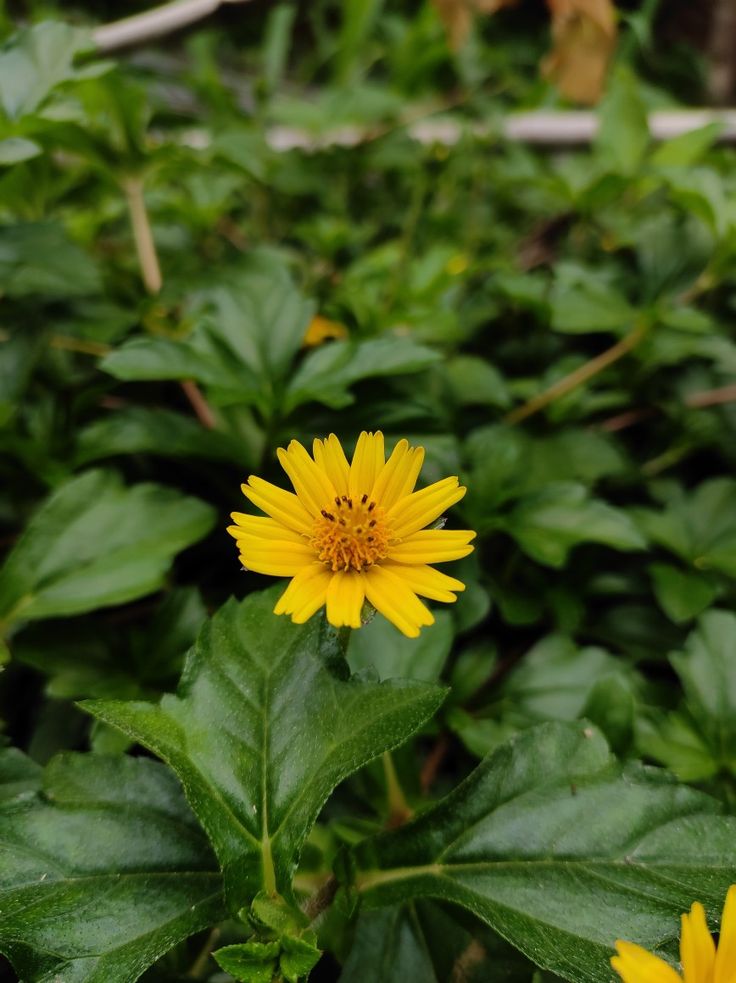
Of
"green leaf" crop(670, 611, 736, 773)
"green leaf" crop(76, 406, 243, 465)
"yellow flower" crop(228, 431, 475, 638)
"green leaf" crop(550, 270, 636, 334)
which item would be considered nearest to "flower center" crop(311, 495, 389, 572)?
"yellow flower" crop(228, 431, 475, 638)

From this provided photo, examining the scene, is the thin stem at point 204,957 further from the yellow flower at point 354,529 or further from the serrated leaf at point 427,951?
the yellow flower at point 354,529

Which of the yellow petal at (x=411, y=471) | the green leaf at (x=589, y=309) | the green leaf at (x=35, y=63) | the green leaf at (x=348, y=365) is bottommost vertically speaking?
the green leaf at (x=589, y=309)

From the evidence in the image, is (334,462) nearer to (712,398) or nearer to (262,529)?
(262,529)

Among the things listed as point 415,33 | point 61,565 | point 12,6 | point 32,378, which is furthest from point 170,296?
point 12,6

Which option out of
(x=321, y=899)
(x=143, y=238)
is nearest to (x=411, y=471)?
(x=321, y=899)

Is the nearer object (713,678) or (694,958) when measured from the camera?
(694,958)

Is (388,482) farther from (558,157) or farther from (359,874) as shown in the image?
(558,157)

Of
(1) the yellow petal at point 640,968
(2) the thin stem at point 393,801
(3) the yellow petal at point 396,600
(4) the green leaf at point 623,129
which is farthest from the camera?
(4) the green leaf at point 623,129

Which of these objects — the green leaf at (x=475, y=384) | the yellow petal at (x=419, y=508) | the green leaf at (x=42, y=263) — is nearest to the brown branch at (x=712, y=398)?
the green leaf at (x=475, y=384)
